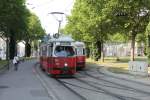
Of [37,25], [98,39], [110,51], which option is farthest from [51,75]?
[110,51]

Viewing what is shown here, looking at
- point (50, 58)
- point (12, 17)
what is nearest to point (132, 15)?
point (12, 17)

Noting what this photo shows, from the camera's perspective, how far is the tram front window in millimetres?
37438

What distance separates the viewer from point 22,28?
8300 cm

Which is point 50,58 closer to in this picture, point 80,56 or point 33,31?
point 80,56

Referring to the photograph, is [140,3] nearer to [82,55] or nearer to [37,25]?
[82,55]

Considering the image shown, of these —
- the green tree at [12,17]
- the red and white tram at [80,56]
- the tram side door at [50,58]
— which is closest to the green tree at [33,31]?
the green tree at [12,17]

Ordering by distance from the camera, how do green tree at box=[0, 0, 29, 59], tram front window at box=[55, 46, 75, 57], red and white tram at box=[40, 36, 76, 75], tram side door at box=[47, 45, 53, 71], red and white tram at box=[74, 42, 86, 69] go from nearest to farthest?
red and white tram at box=[40, 36, 76, 75] → tram front window at box=[55, 46, 75, 57] → tram side door at box=[47, 45, 53, 71] → red and white tram at box=[74, 42, 86, 69] → green tree at box=[0, 0, 29, 59]

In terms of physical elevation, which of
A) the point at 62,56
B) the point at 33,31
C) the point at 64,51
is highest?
the point at 33,31

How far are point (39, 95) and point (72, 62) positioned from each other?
48.5 ft

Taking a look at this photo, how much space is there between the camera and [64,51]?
37.6 meters

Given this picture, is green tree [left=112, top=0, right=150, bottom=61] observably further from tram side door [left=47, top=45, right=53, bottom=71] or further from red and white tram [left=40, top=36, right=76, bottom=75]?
red and white tram [left=40, top=36, right=76, bottom=75]

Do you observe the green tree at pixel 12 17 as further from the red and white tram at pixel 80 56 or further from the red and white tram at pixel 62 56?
the red and white tram at pixel 62 56

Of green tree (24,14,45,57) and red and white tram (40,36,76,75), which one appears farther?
green tree (24,14,45,57)

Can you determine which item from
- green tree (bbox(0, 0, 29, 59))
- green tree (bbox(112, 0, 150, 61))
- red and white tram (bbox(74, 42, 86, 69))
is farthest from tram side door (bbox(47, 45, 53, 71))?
green tree (bbox(112, 0, 150, 61))
